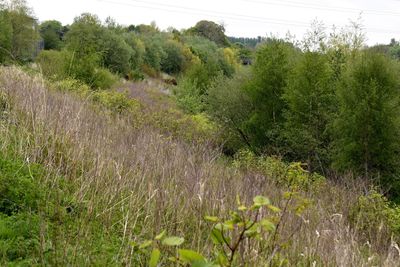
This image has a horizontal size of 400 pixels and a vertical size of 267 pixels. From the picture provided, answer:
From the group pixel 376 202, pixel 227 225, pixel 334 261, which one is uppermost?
pixel 227 225

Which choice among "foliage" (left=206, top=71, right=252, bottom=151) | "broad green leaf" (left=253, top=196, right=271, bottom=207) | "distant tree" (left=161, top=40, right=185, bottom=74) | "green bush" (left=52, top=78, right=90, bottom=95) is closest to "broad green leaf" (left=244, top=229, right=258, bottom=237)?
"broad green leaf" (left=253, top=196, right=271, bottom=207)

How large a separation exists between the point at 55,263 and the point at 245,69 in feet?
63.8

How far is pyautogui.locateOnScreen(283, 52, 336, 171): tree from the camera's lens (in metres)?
15.9

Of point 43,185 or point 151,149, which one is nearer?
point 43,185

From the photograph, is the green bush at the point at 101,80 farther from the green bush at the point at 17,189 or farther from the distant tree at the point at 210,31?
the distant tree at the point at 210,31

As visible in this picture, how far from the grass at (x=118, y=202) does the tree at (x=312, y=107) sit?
10487mm

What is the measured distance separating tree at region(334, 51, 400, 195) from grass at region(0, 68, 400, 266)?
352 inches

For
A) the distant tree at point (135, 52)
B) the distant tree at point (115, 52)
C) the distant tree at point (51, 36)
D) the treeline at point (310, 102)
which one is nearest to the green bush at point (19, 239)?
the treeline at point (310, 102)

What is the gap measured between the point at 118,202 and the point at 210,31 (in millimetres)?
85555

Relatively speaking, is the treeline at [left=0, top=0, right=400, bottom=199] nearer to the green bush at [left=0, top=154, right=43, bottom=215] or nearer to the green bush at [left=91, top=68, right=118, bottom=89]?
the green bush at [left=91, top=68, right=118, bottom=89]

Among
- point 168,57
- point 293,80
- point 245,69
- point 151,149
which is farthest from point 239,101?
point 168,57

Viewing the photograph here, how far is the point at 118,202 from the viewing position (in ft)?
12.8

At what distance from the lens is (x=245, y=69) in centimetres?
2147

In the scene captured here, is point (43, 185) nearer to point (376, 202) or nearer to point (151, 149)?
point (151, 149)
